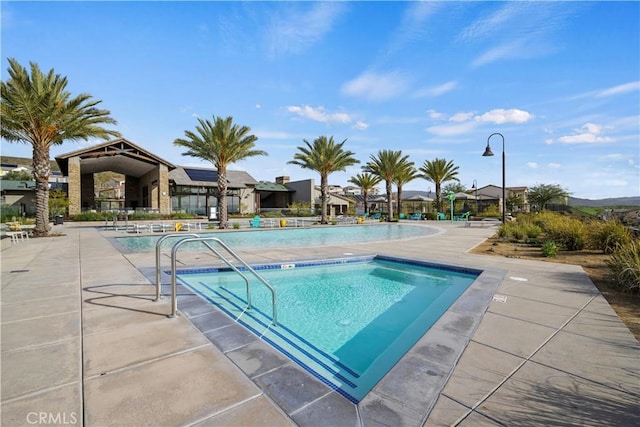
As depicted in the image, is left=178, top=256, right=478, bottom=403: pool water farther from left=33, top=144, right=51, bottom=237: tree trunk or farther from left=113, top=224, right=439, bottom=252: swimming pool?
left=33, top=144, right=51, bottom=237: tree trunk

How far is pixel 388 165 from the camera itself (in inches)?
1292

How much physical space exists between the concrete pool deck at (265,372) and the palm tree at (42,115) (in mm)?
13101

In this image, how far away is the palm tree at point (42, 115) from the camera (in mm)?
13438

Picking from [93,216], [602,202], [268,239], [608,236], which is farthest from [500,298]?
[602,202]

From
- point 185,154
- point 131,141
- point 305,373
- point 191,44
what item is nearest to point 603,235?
point 305,373

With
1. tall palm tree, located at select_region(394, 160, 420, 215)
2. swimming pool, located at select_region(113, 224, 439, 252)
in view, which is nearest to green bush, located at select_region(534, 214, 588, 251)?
swimming pool, located at select_region(113, 224, 439, 252)

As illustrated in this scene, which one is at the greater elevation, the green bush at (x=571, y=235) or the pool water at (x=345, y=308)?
the green bush at (x=571, y=235)

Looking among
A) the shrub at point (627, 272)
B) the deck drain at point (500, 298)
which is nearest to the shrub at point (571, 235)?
the shrub at point (627, 272)

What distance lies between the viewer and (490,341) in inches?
135

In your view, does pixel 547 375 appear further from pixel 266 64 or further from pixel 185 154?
pixel 185 154

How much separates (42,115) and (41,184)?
139 inches

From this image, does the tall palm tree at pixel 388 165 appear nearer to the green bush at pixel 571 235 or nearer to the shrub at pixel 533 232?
the shrub at pixel 533 232

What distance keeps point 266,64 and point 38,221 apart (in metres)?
13.9

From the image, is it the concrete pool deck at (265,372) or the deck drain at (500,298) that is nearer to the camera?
the concrete pool deck at (265,372)
